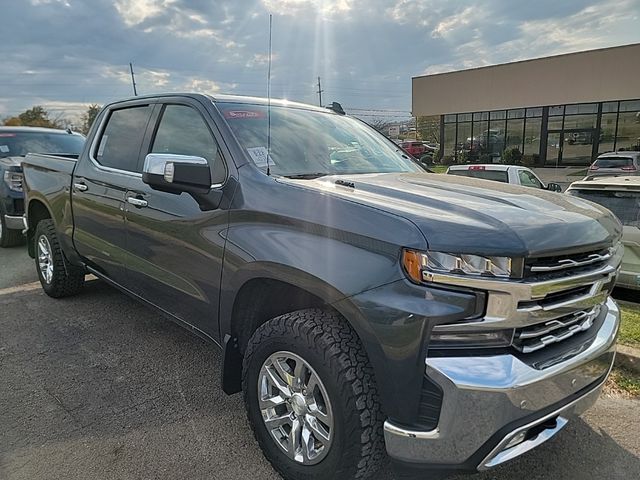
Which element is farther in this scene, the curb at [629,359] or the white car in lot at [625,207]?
the white car in lot at [625,207]

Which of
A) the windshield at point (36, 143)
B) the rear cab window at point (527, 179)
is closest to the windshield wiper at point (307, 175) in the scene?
the windshield at point (36, 143)

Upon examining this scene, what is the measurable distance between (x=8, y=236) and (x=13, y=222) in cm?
42

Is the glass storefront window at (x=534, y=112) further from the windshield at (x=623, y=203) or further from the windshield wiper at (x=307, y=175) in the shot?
the windshield wiper at (x=307, y=175)

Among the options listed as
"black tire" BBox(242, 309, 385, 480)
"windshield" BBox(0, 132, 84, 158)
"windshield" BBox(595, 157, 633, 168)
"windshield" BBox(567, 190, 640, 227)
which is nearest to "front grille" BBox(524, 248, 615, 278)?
"black tire" BBox(242, 309, 385, 480)

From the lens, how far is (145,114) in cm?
372

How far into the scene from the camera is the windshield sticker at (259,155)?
277 cm

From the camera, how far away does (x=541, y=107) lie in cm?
3047

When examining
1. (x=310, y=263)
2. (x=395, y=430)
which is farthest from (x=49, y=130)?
(x=395, y=430)

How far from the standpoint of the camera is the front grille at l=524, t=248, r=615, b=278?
1.95 meters

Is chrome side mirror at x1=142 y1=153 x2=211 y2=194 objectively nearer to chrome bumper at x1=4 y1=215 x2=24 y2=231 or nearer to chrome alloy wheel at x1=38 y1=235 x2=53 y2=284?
chrome alloy wheel at x1=38 y1=235 x2=53 y2=284

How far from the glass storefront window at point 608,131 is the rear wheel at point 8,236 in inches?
1206

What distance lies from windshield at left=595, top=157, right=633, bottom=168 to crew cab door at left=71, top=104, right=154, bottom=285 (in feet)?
64.2

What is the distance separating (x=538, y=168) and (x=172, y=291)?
31808 millimetres

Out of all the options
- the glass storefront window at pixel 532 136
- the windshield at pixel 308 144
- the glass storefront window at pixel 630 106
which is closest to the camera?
the windshield at pixel 308 144
